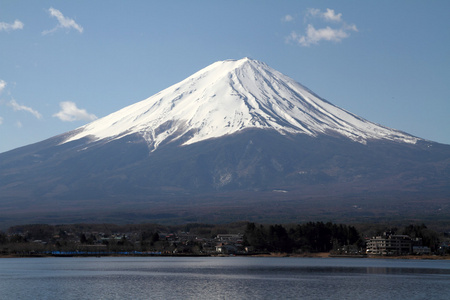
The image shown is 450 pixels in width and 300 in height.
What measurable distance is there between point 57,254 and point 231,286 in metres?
50.7

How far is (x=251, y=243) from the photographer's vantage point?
311 ft

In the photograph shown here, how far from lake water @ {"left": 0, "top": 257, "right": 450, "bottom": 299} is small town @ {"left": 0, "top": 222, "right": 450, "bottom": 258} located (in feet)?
70.5

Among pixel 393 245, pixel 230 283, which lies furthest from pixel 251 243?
pixel 230 283

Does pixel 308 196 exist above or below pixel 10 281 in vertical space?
above

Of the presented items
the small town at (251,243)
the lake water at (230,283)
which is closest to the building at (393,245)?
the small town at (251,243)

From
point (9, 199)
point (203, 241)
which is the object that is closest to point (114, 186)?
point (9, 199)

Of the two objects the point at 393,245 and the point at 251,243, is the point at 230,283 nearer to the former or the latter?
the point at 393,245

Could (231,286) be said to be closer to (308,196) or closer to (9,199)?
(308,196)

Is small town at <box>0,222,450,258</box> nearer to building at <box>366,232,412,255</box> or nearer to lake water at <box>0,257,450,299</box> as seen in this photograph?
building at <box>366,232,412,255</box>

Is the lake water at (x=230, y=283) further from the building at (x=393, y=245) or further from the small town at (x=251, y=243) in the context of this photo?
the small town at (x=251, y=243)

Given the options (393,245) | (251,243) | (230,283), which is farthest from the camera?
(251,243)

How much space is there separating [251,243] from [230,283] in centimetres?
4312

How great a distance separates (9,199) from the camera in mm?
187375

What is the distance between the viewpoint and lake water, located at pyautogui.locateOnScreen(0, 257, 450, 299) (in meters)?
44.7
